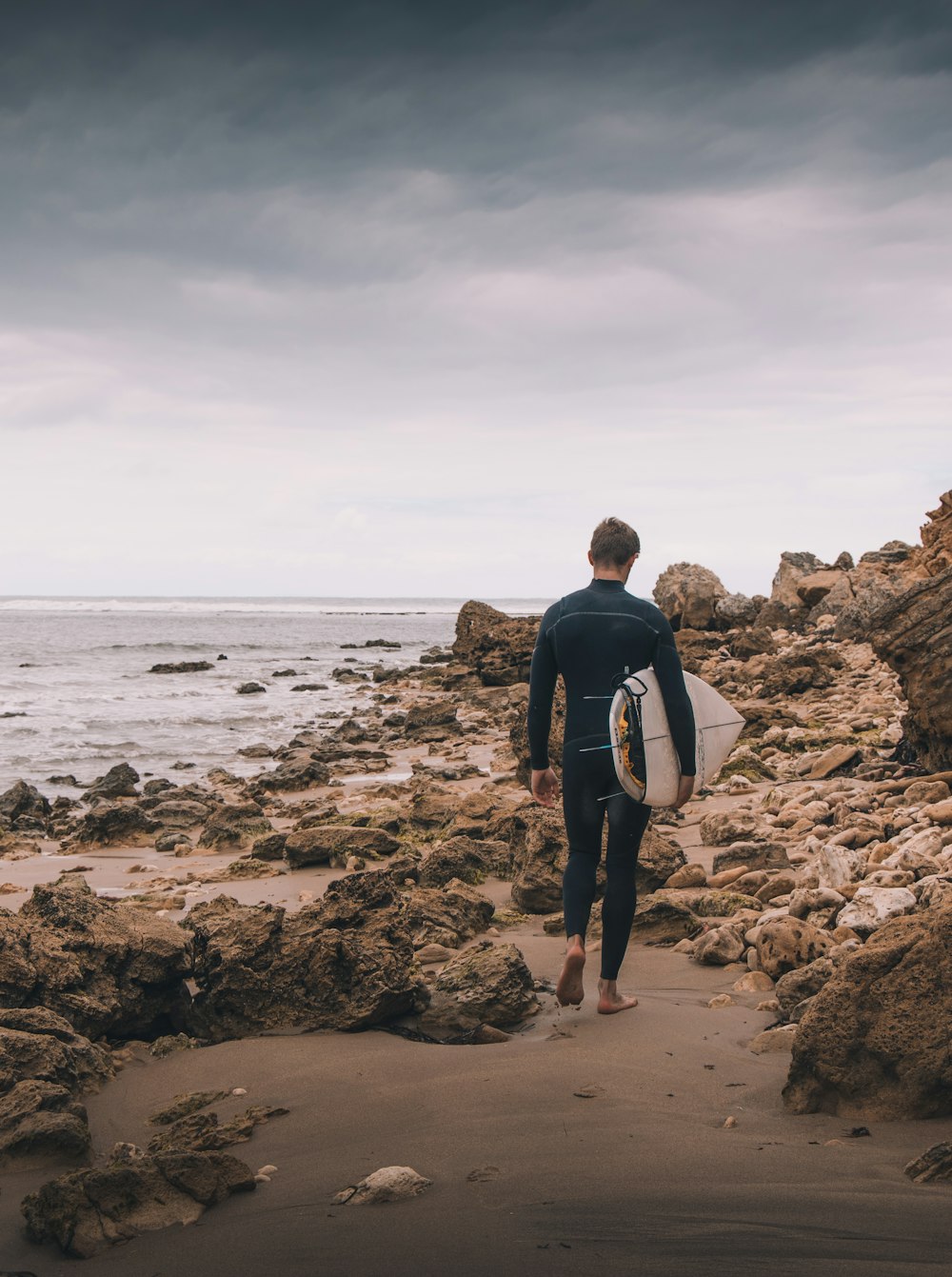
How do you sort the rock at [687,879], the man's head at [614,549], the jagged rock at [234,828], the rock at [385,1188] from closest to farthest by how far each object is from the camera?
the rock at [385,1188]
the man's head at [614,549]
the rock at [687,879]
the jagged rock at [234,828]

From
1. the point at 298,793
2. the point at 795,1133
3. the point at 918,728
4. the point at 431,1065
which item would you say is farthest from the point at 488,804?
the point at 795,1133

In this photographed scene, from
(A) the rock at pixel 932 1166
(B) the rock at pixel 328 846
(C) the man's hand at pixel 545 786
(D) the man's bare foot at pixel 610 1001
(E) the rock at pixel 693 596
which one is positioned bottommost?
(B) the rock at pixel 328 846

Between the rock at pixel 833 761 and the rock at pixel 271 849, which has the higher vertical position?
the rock at pixel 833 761

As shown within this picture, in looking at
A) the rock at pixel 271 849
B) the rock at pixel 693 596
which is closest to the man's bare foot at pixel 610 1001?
the rock at pixel 271 849

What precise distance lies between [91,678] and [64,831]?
27.8m

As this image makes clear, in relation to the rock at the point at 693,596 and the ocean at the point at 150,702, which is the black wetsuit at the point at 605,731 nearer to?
the ocean at the point at 150,702

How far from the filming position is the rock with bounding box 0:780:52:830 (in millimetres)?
13000

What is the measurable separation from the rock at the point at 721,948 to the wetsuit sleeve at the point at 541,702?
132cm

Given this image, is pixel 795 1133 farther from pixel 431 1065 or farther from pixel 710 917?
pixel 710 917

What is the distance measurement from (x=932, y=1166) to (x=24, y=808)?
13.1 meters

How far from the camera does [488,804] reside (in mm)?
10609

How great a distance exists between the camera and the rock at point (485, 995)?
4633 millimetres

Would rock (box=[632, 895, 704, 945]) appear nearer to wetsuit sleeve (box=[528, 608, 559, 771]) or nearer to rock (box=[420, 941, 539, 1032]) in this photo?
rock (box=[420, 941, 539, 1032])

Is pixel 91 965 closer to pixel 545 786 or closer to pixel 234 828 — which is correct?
pixel 545 786
